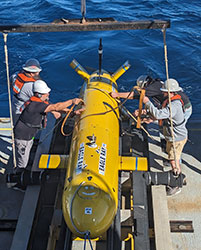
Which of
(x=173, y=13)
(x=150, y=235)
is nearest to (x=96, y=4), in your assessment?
(x=173, y=13)

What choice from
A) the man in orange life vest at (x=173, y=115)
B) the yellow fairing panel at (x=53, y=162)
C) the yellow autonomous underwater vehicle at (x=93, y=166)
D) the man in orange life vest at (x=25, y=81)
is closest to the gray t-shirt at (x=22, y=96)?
the man in orange life vest at (x=25, y=81)

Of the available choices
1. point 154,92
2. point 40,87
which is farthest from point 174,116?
point 40,87

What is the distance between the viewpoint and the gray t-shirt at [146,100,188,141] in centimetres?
484

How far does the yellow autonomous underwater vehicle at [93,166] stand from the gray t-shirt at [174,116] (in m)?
0.68

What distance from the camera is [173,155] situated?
5285mm

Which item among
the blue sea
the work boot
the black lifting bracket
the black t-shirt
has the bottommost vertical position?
the work boot

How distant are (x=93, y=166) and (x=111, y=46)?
8905 millimetres

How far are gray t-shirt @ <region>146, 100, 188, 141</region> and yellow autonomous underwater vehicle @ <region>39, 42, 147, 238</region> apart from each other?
2.22 ft

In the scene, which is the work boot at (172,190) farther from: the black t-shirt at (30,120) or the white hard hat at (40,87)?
the white hard hat at (40,87)

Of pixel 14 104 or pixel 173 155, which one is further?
pixel 14 104

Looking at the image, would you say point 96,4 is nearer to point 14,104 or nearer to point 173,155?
point 14,104

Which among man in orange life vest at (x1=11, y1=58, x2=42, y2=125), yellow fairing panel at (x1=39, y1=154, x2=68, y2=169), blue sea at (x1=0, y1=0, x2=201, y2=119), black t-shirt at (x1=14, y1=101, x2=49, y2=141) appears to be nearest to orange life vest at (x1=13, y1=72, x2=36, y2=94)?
man in orange life vest at (x1=11, y1=58, x2=42, y2=125)

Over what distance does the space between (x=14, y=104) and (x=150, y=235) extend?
336 cm

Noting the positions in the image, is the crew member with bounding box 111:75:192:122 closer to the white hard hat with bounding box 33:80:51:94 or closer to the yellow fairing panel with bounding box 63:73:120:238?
the yellow fairing panel with bounding box 63:73:120:238
